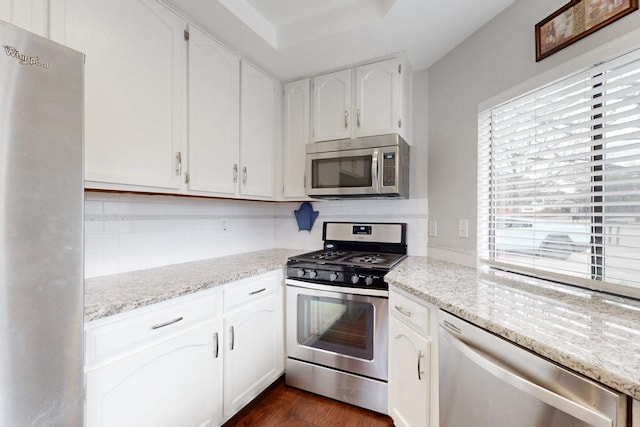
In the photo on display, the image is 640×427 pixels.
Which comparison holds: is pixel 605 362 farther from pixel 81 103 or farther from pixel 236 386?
pixel 236 386

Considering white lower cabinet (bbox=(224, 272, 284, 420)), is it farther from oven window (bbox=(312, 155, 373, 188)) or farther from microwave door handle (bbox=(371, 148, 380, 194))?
microwave door handle (bbox=(371, 148, 380, 194))

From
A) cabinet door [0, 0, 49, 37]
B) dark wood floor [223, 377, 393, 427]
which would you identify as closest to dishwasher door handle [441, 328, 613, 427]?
dark wood floor [223, 377, 393, 427]

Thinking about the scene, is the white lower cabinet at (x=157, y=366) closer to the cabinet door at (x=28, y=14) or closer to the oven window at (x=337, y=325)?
the oven window at (x=337, y=325)

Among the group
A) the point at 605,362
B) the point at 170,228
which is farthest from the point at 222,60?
the point at 605,362

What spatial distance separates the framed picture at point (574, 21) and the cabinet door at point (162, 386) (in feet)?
7.11

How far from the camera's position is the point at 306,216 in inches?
105

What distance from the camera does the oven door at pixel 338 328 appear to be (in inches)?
67.0

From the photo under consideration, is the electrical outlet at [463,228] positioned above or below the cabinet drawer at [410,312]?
above

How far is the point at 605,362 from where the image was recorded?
2.17 feet

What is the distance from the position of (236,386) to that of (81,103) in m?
1.58

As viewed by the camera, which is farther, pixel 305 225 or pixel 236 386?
pixel 305 225

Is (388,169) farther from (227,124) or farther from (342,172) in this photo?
(227,124)

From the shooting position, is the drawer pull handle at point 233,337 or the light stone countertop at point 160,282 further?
the drawer pull handle at point 233,337

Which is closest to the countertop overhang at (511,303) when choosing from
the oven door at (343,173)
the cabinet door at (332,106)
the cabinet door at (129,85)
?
the cabinet door at (129,85)
